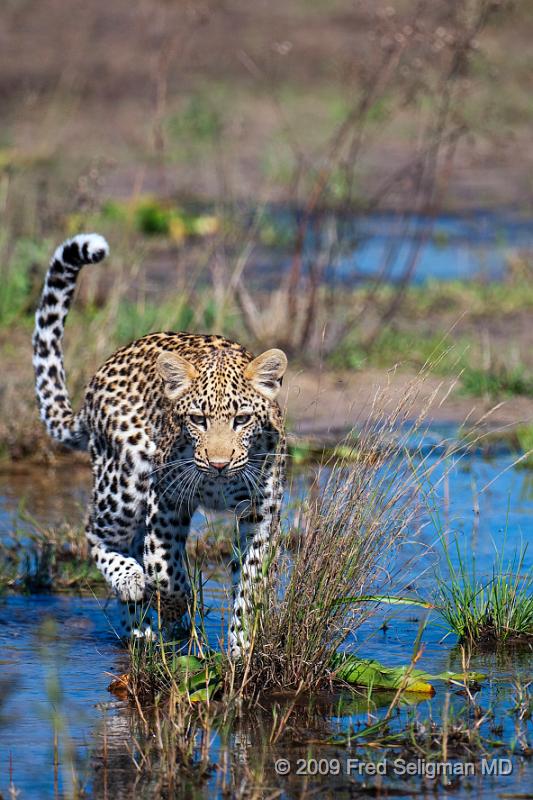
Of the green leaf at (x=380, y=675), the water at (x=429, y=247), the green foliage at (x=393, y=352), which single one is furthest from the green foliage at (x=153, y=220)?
the green leaf at (x=380, y=675)

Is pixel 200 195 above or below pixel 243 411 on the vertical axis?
below

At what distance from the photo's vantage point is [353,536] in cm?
584

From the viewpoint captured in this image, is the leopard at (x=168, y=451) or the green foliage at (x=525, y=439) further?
the green foliage at (x=525, y=439)

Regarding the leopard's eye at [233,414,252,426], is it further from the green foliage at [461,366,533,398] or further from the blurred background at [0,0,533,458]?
the green foliage at [461,366,533,398]

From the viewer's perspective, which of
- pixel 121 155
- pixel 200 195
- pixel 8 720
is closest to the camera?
pixel 8 720

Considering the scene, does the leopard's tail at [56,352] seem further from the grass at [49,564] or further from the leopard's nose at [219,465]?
the leopard's nose at [219,465]

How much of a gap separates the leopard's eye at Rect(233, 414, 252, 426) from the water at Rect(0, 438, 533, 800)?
0.66 meters

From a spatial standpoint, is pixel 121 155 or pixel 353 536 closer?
A: pixel 353 536

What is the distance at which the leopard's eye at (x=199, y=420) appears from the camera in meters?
6.14

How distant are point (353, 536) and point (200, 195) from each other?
12330 millimetres

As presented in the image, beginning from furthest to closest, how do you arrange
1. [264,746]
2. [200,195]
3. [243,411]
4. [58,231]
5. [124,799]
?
[200,195], [58,231], [243,411], [264,746], [124,799]

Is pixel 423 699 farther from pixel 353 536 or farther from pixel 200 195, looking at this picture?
pixel 200 195

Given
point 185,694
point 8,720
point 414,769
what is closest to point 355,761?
point 414,769

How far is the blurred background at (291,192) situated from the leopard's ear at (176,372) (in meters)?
0.53
